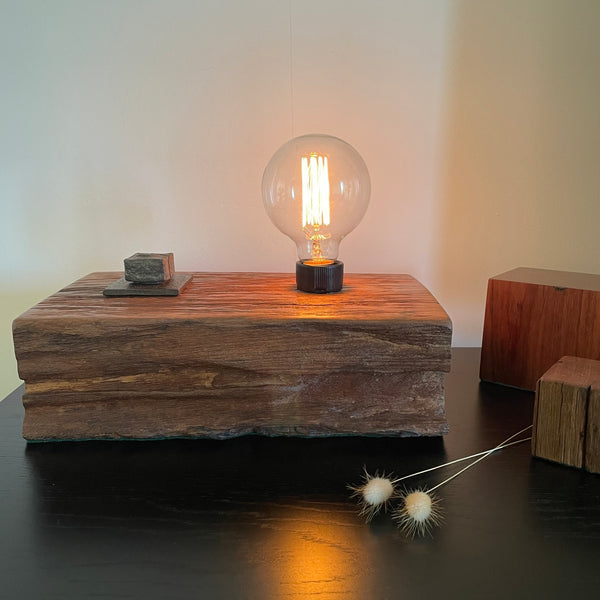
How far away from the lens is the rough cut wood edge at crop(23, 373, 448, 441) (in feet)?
2.28

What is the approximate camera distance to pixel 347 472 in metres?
0.63

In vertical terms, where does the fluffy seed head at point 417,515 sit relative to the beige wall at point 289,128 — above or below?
below

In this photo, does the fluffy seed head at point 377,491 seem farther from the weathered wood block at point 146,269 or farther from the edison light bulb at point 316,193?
the weathered wood block at point 146,269

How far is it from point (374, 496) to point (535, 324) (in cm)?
42

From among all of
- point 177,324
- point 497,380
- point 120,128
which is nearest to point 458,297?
point 497,380

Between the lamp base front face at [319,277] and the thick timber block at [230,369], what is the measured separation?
75 millimetres

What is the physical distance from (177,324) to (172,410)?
119mm

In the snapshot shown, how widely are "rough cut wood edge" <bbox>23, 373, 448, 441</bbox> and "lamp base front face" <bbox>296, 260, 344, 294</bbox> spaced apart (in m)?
0.16

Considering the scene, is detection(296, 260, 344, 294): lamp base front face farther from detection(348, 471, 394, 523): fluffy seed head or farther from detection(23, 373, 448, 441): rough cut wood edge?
detection(348, 471, 394, 523): fluffy seed head

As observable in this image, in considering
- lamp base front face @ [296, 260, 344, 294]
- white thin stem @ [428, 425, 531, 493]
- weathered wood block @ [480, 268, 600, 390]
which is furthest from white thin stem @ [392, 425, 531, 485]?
lamp base front face @ [296, 260, 344, 294]

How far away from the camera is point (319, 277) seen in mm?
792

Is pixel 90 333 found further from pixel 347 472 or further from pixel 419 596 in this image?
pixel 419 596

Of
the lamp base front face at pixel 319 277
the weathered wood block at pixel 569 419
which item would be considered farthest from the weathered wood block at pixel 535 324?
the lamp base front face at pixel 319 277

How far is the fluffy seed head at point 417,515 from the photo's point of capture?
52cm
